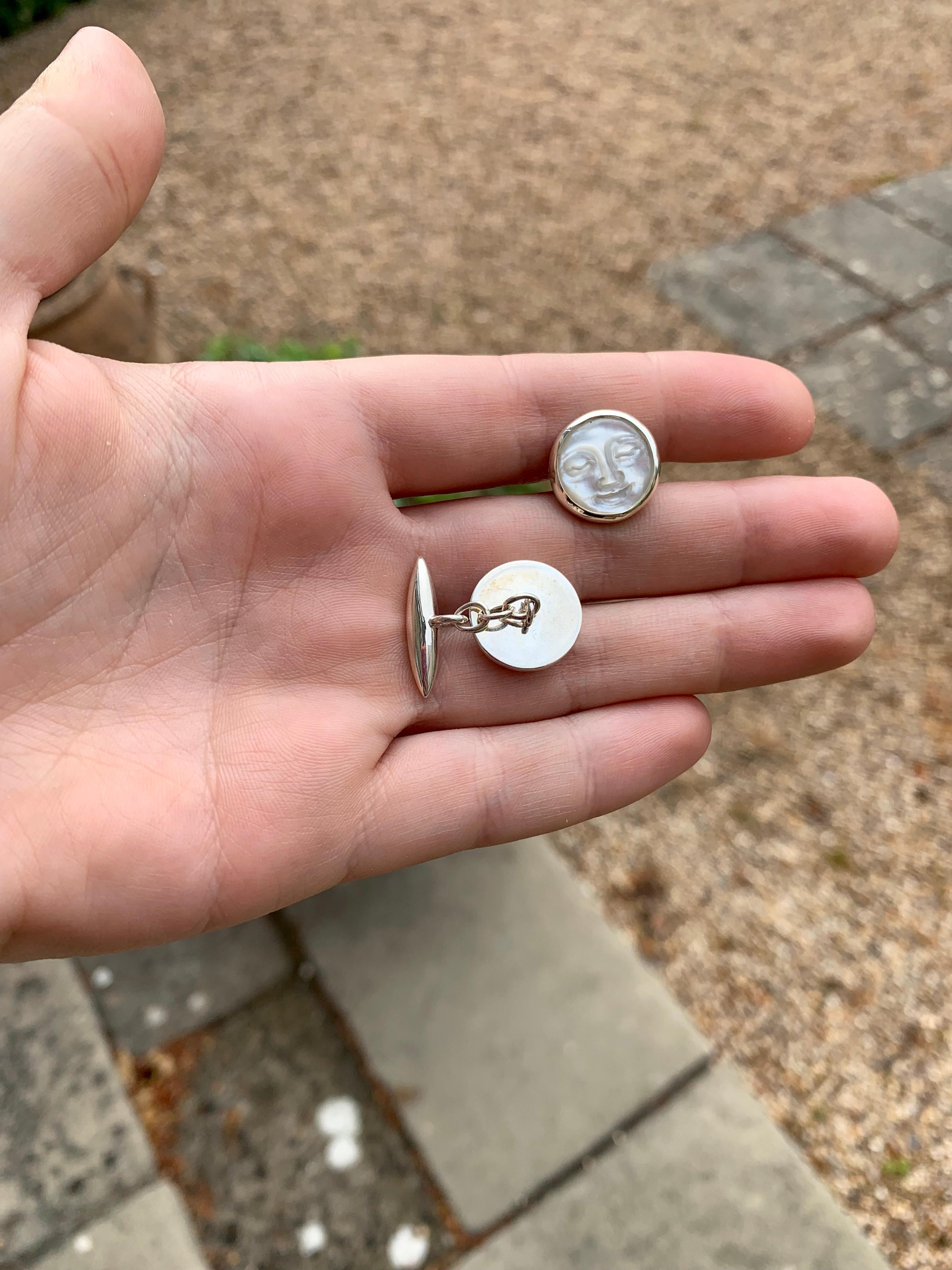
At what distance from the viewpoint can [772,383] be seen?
2.52 meters

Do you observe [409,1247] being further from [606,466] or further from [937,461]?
[937,461]

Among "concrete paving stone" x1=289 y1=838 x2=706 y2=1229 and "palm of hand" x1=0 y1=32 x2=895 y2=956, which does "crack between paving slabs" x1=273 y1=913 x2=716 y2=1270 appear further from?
"palm of hand" x1=0 y1=32 x2=895 y2=956

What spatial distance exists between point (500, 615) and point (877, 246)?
401 centimetres

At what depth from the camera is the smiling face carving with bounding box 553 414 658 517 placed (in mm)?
2445

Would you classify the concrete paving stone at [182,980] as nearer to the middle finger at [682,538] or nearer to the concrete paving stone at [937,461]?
the middle finger at [682,538]

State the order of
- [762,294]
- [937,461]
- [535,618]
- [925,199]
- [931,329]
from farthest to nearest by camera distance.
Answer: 1. [925,199]
2. [762,294]
3. [931,329]
4. [937,461]
5. [535,618]

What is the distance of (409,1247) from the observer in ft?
8.56

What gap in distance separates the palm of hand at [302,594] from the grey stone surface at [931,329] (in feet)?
8.42

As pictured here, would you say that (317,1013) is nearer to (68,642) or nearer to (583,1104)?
(583,1104)

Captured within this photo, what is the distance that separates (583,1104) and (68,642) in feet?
6.30

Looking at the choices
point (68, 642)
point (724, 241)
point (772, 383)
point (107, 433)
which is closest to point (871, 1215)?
point (772, 383)

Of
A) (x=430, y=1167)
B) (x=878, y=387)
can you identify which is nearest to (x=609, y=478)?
(x=430, y=1167)

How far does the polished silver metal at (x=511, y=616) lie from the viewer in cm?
229

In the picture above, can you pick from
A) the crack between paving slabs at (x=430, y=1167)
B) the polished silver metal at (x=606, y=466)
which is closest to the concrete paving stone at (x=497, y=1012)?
the crack between paving slabs at (x=430, y=1167)
